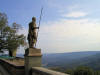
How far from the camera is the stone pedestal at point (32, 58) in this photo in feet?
20.3

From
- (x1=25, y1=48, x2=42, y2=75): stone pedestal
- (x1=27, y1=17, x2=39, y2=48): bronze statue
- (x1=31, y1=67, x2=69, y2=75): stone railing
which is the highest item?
(x1=27, y1=17, x2=39, y2=48): bronze statue

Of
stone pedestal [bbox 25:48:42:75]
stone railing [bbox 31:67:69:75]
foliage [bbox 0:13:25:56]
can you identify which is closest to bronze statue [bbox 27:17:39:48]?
stone pedestal [bbox 25:48:42:75]

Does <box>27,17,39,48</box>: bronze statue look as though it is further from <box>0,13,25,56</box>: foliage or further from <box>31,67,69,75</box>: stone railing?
<box>0,13,25,56</box>: foliage

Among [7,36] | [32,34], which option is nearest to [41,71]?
[32,34]

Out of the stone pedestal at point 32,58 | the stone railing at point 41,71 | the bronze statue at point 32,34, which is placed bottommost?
the stone railing at point 41,71

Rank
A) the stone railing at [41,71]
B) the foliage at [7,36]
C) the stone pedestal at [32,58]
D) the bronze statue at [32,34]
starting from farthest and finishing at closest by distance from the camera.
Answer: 1. the foliage at [7,36]
2. the bronze statue at [32,34]
3. the stone pedestal at [32,58]
4. the stone railing at [41,71]

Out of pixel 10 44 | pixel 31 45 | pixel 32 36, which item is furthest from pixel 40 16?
pixel 10 44

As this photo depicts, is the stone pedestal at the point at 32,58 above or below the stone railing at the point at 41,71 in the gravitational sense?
above

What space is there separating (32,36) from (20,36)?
23.4m

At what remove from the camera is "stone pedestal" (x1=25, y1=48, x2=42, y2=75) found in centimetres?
618

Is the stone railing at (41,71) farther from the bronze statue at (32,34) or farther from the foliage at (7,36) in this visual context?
the foliage at (7,36)

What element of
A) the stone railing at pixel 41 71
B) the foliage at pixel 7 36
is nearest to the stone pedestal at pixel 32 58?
the stone railing at pixel 41 71

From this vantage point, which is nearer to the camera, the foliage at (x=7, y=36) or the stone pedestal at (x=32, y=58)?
the stone pedestal at (x=32, y=58)

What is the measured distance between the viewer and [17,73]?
671 cm
